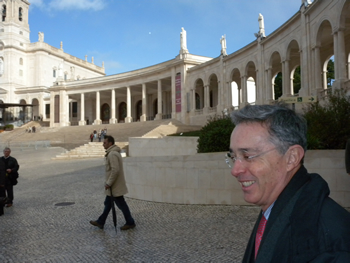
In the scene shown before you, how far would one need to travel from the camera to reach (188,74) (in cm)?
3731

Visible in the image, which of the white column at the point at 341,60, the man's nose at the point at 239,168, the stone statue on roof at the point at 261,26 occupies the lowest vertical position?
the man's nose at the point at 239,168

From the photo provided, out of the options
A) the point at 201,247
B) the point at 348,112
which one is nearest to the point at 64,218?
the point at 201,247

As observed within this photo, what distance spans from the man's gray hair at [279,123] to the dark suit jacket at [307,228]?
0.71 ft

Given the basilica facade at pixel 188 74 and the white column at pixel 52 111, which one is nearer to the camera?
the basilica facade at pixel 188 74

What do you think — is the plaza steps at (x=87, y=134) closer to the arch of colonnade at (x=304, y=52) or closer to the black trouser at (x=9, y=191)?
the arch of colonnade at (x=304, y=52)

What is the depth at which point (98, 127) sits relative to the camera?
137 ft

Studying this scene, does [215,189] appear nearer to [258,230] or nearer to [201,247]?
[201,247]

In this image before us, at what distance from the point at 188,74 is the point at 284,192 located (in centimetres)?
3675

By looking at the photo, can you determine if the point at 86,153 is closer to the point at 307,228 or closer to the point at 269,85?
the point at 269,85

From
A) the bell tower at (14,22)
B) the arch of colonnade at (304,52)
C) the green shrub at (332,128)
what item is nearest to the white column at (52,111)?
the bell tower at (14,22)

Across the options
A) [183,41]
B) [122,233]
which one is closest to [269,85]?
[183,41]

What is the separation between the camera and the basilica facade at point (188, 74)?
759 inches

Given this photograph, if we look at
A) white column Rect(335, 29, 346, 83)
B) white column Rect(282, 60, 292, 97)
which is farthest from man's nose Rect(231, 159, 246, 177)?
white column Rect(282, 60, 292, 97)

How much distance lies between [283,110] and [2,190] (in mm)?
8243
